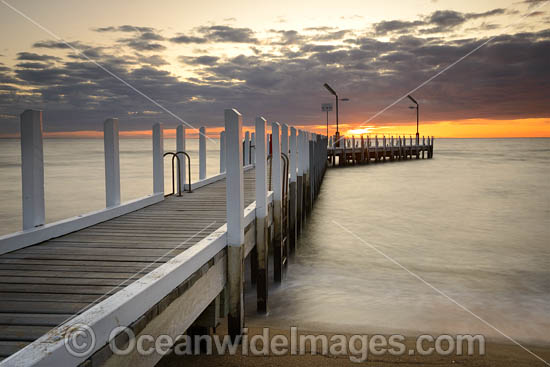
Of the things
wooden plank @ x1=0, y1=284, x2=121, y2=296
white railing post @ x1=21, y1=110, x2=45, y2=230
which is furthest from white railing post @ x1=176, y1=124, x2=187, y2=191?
wooden plank @ x1=0, y1=284, x2=121, y2=296

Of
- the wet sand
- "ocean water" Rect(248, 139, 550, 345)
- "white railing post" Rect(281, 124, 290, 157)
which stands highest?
"white railing post" Rect(281, 124, 290, 157)

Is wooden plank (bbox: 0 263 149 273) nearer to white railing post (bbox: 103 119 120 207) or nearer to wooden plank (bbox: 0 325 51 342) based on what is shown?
wooden plank (bbox: 0 325 51 342)

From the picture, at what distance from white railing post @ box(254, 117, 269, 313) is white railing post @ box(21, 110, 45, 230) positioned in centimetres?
242

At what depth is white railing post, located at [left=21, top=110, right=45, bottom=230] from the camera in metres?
4.64

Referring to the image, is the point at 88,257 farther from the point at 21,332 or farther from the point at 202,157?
the point at 202,157

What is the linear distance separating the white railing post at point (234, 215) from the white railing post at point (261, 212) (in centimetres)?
109

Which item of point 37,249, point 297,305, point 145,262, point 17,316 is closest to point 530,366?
point 297,305

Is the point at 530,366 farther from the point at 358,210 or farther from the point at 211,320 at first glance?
the point at 358,210

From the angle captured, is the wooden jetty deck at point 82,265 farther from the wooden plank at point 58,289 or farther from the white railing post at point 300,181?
the white railing post at point 300,181

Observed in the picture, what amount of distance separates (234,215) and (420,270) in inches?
243

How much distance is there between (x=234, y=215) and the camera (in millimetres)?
4527

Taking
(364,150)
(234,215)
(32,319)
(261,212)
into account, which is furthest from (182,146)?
(364,150)

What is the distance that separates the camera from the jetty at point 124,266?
248 cm

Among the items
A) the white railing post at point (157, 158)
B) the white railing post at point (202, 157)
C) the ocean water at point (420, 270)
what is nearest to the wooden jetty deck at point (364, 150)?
the ocean water at point (420, 270)
